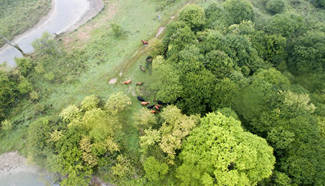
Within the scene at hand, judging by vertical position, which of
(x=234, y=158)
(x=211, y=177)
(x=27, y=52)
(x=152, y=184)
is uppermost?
(x=27, y=52)

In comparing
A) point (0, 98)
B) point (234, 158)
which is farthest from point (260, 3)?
point (0, 98)

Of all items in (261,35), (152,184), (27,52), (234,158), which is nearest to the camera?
(234,158)

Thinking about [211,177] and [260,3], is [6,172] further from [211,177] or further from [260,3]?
[260,3]

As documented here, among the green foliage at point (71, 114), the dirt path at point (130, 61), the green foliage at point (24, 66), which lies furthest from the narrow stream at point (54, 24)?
the dirt path at point (130, 61)

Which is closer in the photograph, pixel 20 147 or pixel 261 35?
pixel 20 147

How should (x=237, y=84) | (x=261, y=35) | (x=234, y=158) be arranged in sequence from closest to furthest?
(x=234, y=158)
(x=237, y=84)
(x=261, y=35)

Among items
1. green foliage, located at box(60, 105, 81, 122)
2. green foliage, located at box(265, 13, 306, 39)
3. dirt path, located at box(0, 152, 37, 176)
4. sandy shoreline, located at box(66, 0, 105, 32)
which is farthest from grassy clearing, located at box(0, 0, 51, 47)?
green foliage, located at box(265, 13, 306, 39)

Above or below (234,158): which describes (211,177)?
below
